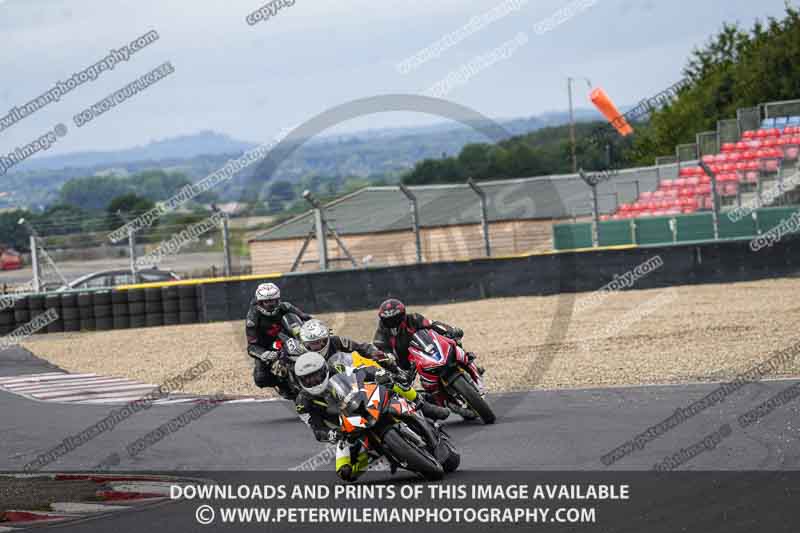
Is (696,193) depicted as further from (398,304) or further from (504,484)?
(504,484)

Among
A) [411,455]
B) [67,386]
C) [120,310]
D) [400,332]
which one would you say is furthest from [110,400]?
[120,310]

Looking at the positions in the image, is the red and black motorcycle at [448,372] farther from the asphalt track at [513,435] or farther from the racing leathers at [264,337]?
the racing leathers at [264,337]

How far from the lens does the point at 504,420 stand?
461 inches

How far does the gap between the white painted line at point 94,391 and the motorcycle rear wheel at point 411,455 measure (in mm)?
8475

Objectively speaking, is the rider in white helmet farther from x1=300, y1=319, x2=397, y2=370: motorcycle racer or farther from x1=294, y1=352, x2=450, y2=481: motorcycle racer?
x1=294, y1=352, x2=450, y2=481: motorcycle racer

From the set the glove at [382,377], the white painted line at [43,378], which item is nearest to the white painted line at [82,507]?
the glove at [382,377]

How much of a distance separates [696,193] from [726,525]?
91.5ft

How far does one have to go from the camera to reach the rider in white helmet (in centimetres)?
1281

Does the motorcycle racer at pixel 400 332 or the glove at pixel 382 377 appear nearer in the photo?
the glove at pixel 382 377

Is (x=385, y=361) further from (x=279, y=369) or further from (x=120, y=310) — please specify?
(x=120, y=310)

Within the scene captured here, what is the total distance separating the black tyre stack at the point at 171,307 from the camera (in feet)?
80.5

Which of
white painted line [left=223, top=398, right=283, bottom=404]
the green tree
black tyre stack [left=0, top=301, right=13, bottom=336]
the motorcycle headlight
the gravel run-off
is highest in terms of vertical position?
the green tree

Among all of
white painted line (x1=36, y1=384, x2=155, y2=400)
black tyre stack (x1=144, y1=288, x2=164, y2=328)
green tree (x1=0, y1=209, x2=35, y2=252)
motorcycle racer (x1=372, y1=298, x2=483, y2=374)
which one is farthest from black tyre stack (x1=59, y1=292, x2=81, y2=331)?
motorcycle racer (x1=372, y1=298, x2=483, y2=374)

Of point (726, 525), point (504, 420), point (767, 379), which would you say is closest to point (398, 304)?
point (504, 420)
